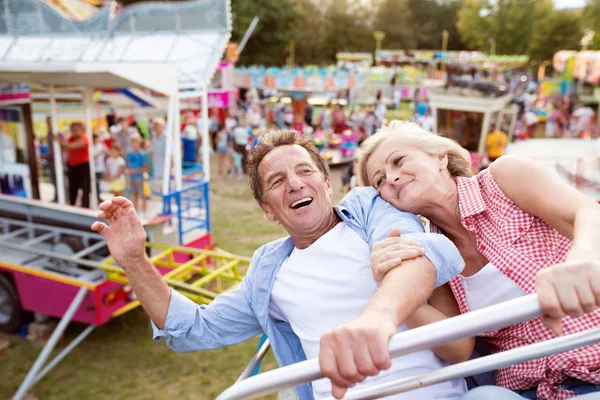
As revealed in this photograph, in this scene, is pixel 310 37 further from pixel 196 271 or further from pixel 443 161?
pixel 443 161

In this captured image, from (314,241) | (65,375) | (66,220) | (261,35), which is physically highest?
(261,35)

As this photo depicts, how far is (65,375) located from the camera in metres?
4.95

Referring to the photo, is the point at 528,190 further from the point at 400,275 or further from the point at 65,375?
the point at 65,375

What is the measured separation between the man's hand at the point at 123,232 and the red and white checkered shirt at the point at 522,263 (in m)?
1.04

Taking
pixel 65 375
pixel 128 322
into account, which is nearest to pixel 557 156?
pixel 128 322

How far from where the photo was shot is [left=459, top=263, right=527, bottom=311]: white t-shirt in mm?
1549

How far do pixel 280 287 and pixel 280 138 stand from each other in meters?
0.53

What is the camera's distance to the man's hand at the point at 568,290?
0.99 metres

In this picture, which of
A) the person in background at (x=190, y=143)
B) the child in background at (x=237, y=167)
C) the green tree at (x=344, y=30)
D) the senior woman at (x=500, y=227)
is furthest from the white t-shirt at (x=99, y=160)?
the green tree at (x=344, y=30)

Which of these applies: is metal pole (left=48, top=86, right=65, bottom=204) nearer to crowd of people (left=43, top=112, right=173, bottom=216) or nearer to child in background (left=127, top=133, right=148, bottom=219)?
crowd of people (left=43, top=112, right=173, bottom=216)

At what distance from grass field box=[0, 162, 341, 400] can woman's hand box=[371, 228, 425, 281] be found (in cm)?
372

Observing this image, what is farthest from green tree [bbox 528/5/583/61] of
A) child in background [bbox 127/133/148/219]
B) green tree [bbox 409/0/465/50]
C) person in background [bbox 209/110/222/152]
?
child in background [bbox 127/133/148/219]

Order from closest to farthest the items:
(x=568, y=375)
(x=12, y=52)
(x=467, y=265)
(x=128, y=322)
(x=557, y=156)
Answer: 1. (x=568, y=375)
2. (x=467, y=265)
3. (x=128, y=322)
4. (x=12, y=52)
5. (x=557, y=156)

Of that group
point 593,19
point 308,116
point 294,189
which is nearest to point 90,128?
point 294,189
